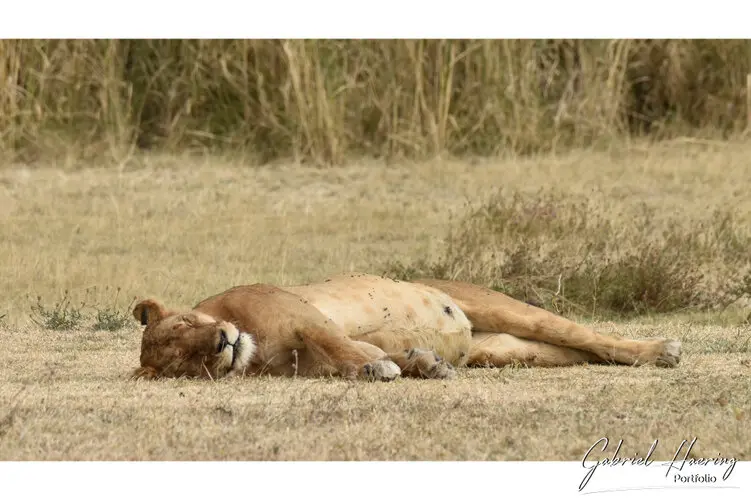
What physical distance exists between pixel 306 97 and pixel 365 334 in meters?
8.21

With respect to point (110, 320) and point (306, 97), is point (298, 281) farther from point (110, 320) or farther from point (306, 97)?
point (306, 97)

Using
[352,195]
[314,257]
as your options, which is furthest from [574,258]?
[352,195]

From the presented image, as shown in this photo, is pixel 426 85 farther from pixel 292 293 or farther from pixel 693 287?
pixel 292 293

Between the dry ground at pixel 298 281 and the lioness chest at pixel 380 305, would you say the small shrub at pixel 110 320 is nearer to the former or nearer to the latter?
the dry ground at pixel 298 281

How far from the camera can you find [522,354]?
8.10 metres

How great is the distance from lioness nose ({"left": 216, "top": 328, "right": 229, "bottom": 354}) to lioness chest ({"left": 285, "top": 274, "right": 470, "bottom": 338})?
622 mm

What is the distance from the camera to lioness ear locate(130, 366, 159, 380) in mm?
7207

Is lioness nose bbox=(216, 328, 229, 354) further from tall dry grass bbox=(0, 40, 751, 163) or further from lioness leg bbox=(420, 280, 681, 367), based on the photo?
tall dry grass bbox=(0, 40, 751, 163)

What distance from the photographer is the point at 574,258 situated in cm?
1162

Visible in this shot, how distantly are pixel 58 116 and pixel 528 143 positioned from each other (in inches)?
203

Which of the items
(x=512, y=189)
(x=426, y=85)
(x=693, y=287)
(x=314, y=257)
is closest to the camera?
(x=693, y=287)

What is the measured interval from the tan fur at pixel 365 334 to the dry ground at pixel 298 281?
0.14 m

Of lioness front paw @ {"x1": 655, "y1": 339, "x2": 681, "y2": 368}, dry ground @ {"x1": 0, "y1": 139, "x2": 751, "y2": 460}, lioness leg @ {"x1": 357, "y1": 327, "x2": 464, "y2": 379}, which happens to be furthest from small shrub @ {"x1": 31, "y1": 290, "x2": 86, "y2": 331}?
lioness front paw @ {"x1": 655, "y1": 339, "x2": 681, "y2": 368}
